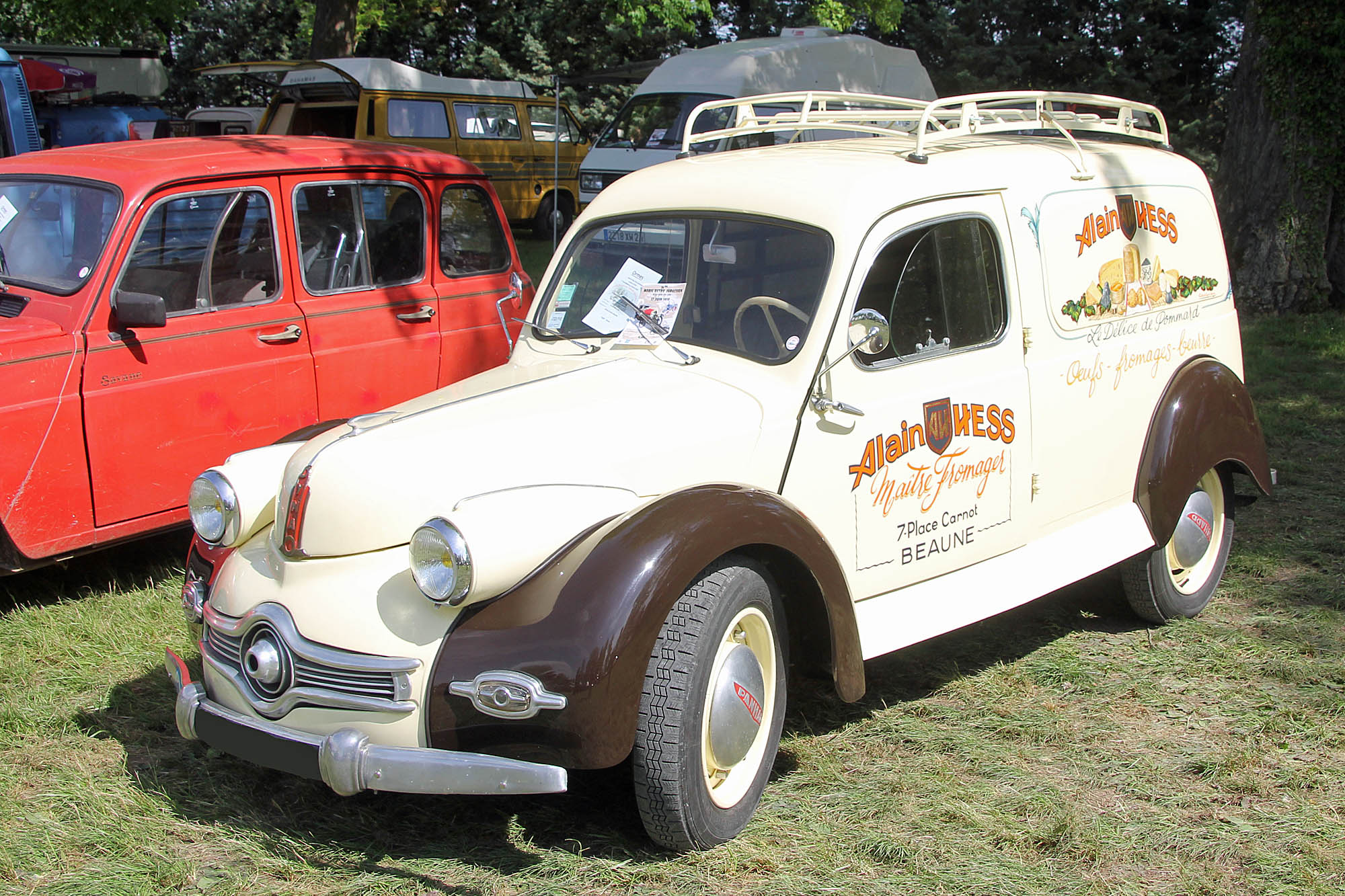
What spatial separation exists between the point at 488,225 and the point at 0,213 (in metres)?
2.35

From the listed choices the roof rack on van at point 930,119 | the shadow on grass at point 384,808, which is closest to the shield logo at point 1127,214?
the roof rack on van at point 930,119

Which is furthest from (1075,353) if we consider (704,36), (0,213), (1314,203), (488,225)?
(704,36)

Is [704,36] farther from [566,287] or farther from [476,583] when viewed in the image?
[476,583]

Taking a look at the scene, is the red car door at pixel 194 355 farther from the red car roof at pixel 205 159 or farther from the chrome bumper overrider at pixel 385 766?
the chrome bumper overrider at pixel 385 766

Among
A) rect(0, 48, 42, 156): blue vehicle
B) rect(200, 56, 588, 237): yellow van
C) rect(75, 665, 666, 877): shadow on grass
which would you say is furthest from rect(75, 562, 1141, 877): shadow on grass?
rect(200, 56, 588, 237): yellow van

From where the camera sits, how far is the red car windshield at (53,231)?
15.8 ft

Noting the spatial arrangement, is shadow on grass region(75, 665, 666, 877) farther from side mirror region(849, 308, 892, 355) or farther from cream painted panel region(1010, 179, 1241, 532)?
cream painted panel region(1010, 179, 1241, 532)

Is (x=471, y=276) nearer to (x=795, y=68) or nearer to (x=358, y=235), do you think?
(x=358, y=235)

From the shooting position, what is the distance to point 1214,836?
130 inches

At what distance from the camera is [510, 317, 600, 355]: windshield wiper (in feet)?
13.5

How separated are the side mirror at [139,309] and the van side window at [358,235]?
89 centimetres

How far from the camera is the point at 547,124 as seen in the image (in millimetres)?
18359

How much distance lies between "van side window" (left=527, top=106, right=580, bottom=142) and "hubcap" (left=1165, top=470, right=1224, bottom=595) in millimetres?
14471

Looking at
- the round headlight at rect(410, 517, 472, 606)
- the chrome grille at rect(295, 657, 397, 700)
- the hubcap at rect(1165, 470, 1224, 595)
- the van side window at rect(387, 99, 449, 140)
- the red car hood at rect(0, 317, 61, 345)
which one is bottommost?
the hubcap at rect(1165, 470, 1224, 595)
